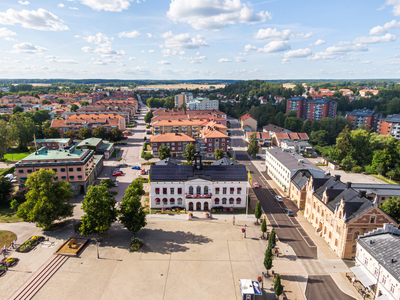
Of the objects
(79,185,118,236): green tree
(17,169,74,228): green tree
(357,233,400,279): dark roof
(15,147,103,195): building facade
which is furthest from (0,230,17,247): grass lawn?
(357,233,400,279): dark roof

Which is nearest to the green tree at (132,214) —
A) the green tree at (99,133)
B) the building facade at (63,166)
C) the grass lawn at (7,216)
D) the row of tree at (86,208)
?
the row of tree at (86,208)

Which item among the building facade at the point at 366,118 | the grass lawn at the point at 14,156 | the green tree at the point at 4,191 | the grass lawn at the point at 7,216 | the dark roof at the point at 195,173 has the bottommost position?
the grass lawn at the point at 7,216

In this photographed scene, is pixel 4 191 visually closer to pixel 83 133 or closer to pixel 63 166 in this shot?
pixel 63 166

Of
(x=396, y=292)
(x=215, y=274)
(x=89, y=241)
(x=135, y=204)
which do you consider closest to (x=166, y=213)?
(x=135, y=204)

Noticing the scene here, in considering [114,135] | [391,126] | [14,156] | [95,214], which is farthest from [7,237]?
[391,126]

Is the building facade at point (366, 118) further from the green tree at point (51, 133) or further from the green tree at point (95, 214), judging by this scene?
the green tree at point (51, 133)

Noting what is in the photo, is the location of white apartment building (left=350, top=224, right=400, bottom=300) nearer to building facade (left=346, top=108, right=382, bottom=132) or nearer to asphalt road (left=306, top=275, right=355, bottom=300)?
asphalt road (left=306, top=275, right=355, bottom=300)
